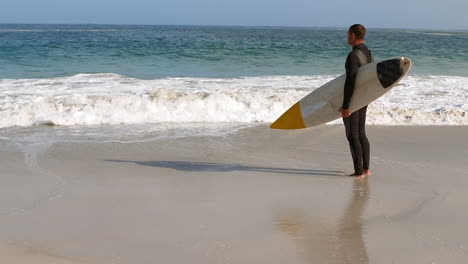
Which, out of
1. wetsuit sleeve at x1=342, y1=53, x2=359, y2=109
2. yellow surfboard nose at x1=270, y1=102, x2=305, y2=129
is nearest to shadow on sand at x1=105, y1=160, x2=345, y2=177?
yellow surfboard nose at x1=270, y1=102, x2=305, y2=129

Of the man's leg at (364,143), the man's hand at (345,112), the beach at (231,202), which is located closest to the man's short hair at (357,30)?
the man's hand at (345,112)

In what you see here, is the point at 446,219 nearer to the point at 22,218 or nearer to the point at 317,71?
the point at 22,218

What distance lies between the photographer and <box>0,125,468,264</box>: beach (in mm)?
3553

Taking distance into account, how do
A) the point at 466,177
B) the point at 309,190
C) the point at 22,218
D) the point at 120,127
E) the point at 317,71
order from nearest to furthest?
the point at 22,218 < the point at 309,190 < the point at 466,177 < the point at 120,127 < the point at 317,71

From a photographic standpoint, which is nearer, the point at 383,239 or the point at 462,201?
the point at 383,239

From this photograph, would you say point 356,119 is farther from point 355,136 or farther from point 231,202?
point 231,202

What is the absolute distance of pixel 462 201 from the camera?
464 centimetres

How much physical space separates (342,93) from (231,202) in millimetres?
1740

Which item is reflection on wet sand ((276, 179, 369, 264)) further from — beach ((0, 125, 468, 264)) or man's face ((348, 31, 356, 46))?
man's face ((348, 31, 356, 46))

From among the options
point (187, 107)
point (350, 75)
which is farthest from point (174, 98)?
point (350, 75)

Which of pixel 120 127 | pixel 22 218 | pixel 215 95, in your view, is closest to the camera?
pixel 22 218

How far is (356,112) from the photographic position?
5.30 meters

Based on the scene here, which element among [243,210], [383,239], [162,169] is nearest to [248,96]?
[162,169]

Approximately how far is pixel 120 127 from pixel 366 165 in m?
3.93
